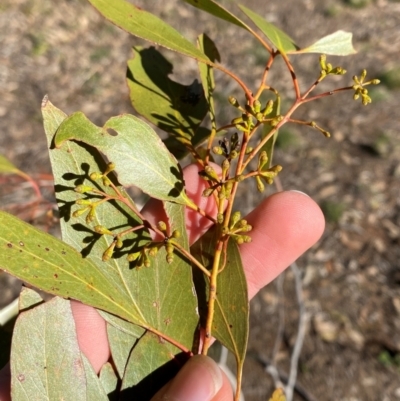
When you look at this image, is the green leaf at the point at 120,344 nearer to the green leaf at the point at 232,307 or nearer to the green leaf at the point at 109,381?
the green leaf at the point at 109,381

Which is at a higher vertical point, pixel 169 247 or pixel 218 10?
pixel 218 10

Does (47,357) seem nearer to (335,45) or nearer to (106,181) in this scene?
(106,181)

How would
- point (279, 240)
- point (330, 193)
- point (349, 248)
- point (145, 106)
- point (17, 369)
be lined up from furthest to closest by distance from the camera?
point (330, 193) < point (349, 248) < point (279, 240) < point (145, 106) < point (17, 369)

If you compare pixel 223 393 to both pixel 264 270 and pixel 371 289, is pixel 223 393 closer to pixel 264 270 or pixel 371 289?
pixel 264 270

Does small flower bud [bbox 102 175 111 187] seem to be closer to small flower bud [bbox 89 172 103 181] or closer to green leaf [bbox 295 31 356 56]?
small flower bud [bbox 89 172 103 181]

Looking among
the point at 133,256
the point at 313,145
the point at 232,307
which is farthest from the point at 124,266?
the point at 313,145

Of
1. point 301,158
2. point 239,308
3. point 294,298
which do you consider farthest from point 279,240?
point 301,158
